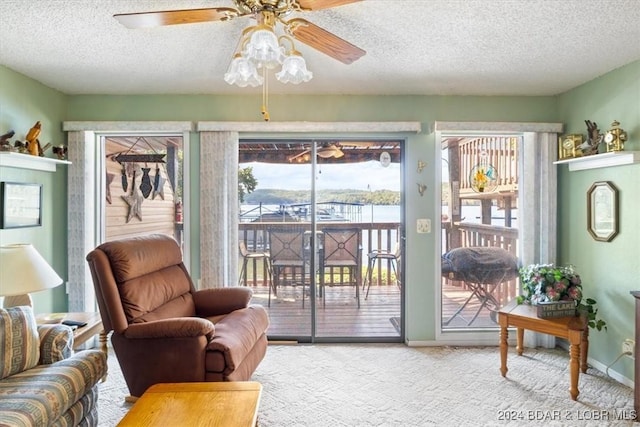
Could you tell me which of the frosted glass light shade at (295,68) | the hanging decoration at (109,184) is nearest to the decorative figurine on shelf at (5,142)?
the hanging decoration at (109,184)

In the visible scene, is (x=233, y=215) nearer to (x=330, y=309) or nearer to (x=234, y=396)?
(x=330, y=309)

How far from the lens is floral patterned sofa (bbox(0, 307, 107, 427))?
1.72 meters

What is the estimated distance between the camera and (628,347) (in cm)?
287

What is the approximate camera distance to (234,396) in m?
1.87

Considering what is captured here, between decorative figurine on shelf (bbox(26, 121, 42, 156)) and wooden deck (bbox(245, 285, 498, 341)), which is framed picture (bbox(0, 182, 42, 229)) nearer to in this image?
decorative figurine on shelf (bbox(26, 121, 42, 156))

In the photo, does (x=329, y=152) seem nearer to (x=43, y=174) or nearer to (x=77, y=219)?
(x=77, y=219)

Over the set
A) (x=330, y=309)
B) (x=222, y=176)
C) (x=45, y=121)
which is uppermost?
(x=45, y=121)

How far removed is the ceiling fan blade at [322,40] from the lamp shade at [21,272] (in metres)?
2.07

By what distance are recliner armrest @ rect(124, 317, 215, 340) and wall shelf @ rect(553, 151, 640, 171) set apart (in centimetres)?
302

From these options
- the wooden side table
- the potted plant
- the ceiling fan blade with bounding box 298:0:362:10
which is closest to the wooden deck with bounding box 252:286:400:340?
the wooden side table

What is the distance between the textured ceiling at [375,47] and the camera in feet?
6.94

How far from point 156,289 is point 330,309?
68.2 inches

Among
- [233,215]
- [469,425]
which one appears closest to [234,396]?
[469,425]

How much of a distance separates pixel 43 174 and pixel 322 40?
109 inches
